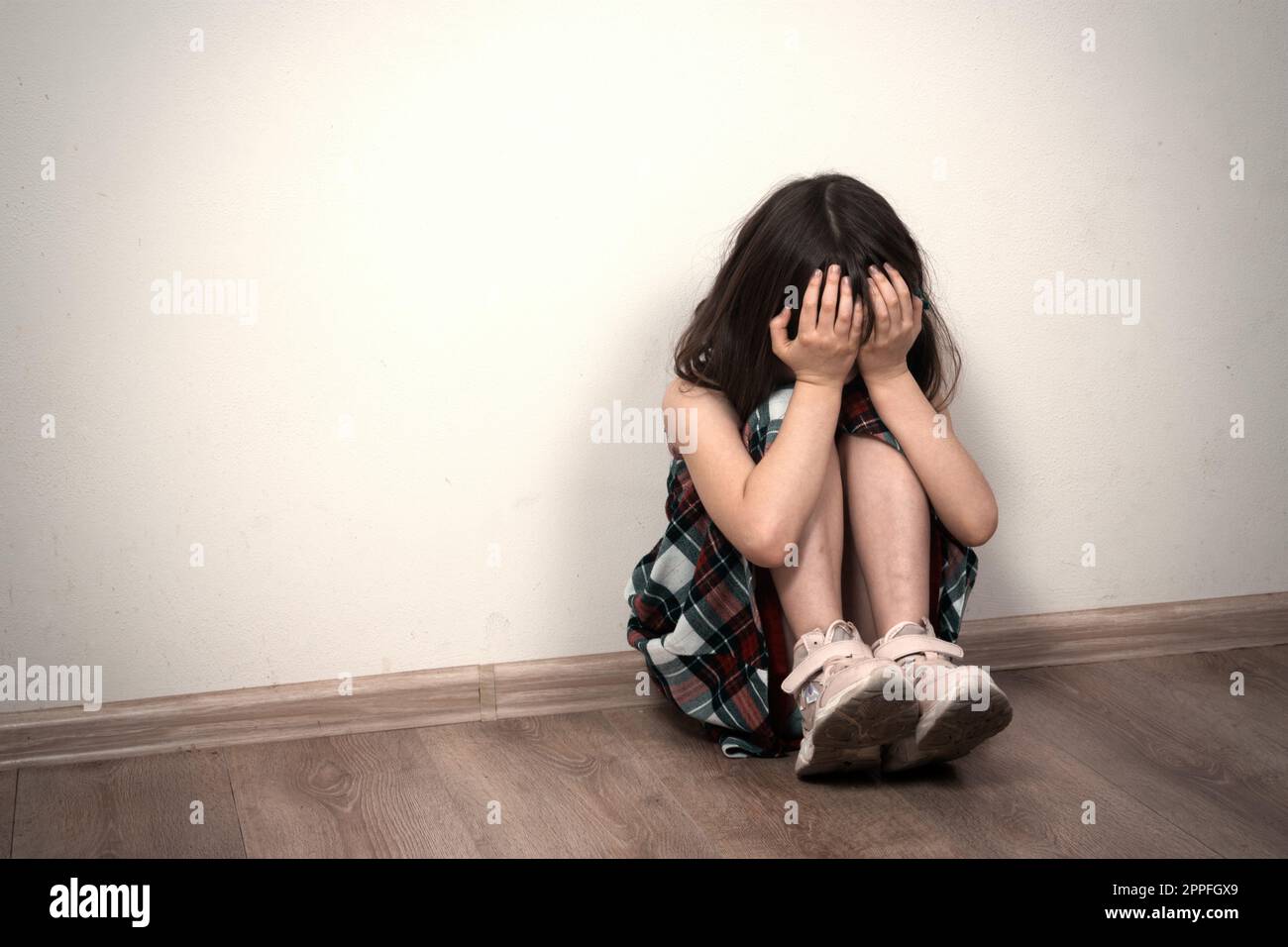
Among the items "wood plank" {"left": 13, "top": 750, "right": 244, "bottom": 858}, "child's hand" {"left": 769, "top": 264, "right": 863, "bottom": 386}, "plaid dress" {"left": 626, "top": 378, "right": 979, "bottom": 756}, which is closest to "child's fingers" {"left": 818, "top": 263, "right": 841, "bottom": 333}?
"child's hand" {"left": 769, "top": 264, "right": 863, "bottom": 386}

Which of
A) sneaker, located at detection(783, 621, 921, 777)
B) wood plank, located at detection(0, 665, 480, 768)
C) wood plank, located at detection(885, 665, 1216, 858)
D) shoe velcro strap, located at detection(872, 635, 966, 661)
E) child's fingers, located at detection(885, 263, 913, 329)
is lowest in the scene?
wood plank, located at detection(885, 665, 1216, 858)

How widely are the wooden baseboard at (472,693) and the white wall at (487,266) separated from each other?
3cm

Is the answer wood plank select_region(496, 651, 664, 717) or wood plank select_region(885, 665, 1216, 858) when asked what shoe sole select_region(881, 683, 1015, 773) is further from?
wood plank select_region(496, 651, 664, 717)

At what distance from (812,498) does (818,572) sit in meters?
0.08

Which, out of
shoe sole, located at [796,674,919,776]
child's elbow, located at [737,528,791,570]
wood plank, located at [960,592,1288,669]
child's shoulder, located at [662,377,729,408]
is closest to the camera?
shoe sole, located at [796,674,919,776]

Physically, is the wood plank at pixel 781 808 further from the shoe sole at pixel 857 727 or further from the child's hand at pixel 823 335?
the child's hand at pixel 823 335

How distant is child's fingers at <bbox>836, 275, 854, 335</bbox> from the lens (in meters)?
1.20

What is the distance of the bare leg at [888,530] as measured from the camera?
1.22 metres

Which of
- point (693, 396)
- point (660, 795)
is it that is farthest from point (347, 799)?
point (693, 396)

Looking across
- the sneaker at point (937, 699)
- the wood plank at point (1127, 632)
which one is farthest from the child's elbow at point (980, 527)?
the wood plank at point (1127, 632)

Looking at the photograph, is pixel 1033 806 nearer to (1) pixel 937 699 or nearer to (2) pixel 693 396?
(1) pixel 937 699

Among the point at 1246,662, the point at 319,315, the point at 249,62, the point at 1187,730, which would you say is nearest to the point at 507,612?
the point at 319,315

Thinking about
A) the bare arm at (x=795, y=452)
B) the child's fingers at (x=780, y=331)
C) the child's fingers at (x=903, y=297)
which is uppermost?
the child's fingers at (x=903, y=297)

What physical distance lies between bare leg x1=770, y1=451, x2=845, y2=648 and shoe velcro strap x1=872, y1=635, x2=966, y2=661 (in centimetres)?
7
